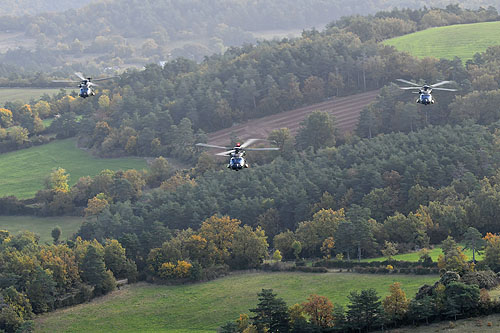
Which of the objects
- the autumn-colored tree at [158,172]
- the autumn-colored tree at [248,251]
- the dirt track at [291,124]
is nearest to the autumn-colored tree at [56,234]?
the autumn-colored tree at [158,172]

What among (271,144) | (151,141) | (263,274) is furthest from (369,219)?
(151,141)

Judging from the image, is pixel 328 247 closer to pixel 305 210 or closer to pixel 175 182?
pixel 305 210

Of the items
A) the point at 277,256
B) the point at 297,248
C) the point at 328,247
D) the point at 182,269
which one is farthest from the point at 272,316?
the point at 328,247

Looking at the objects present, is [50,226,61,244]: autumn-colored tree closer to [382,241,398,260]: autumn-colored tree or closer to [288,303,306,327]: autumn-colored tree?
[382,241,398,260]: autumn-colored tree

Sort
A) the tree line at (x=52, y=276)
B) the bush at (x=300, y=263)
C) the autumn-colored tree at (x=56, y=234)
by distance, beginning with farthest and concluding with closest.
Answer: the autumn-colored tree at (x=56, y=234) < the bush at (x=300, y=263) < the tree line at (x=52, y=276)

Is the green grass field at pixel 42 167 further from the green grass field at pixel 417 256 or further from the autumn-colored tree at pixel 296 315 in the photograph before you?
the autumn-colored tree at pixel 296 315
